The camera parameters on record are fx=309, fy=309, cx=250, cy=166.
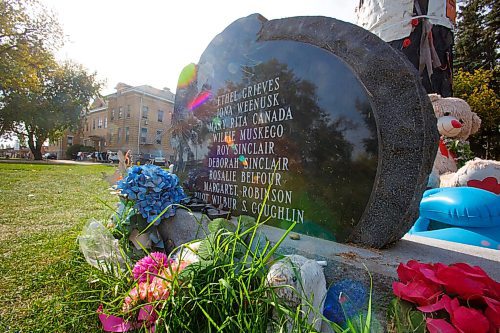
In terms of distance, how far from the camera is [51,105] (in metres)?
24.9

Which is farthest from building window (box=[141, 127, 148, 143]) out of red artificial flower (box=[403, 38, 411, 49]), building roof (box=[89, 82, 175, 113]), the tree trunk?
red artificial flower (box=[403, 38, 411, 49])

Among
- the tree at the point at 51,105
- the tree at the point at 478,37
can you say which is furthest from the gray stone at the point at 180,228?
the tree at the point at 51,105

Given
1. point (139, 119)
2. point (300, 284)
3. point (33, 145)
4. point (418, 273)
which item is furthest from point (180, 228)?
point (33, 145)

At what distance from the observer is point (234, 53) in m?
2.60

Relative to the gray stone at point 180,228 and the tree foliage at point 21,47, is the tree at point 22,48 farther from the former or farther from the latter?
the gray stone at point 180,228

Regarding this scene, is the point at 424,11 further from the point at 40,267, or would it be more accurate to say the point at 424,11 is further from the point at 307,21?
the point at 40,267

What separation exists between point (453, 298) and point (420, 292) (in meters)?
0.10

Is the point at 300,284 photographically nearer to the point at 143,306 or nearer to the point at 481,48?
the point at 143,306

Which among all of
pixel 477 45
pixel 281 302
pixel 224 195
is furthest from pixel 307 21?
Answer: pixel 477 45

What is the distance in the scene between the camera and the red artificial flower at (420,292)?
2.97 ft

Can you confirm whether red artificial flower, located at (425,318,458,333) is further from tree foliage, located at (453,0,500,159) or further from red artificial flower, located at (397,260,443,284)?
tree foliage, located at (453,0,500,159)

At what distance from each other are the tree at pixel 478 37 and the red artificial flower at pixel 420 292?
20703mm

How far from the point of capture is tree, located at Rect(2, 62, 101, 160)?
2155cm

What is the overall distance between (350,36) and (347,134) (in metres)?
0.55
